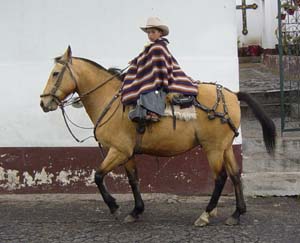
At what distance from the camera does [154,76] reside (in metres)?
5.28

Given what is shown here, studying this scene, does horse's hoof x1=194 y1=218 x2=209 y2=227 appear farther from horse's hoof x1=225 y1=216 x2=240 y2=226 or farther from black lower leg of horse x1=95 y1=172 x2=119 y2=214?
black lower leg of horse x1=95 y1=172 x2=119 y2=214

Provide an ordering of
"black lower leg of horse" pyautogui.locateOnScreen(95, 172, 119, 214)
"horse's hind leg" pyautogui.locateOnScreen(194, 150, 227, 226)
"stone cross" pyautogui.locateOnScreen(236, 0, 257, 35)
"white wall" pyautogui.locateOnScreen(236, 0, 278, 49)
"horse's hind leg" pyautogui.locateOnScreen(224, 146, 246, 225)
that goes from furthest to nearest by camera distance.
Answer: "stone cross" pyautogui.locateOnScreen(236, 0, 257, 35)
"white wall" pyautogui.locateOnScreen(236, 0, 278, 49)
"horse's hind leg" pyautogui.locateOnScreen(224, 146, 246, 225)
"horse's hind leg" pyautogui.locateOnScreen(194, 150, 227, 226)
"black lower leg of horse" pyautogui.locateOnScreen(95, 172, 119, 214)

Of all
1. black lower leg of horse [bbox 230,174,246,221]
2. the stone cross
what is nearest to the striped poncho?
black lower leg of horse [bbox 230,174,246,221]

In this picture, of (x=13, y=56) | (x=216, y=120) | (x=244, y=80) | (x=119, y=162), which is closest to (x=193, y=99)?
(x=216, y=120)

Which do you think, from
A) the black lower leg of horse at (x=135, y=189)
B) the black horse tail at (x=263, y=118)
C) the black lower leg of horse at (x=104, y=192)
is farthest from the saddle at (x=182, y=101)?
the black lower leg of horse at (x=104, y=192)

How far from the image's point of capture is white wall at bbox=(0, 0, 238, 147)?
6715 millimetres

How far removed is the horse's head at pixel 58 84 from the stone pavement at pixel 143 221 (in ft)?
4.25

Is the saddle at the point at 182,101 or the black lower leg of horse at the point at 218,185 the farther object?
the black lower leg of horse at the point at 218,185

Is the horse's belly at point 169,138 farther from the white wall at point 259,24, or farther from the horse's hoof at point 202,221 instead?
Result: the white wall at point 259,24

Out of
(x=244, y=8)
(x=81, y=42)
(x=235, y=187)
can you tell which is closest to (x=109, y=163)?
(x=235, y=187)

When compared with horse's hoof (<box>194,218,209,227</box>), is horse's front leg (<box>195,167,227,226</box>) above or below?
above

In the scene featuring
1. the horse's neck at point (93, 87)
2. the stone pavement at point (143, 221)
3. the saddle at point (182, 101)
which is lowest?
the stone pavement at point (143, 221)

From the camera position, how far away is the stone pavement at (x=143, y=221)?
5.30 m

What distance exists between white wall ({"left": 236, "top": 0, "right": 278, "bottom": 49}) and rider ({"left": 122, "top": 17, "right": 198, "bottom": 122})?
8.89 meters
